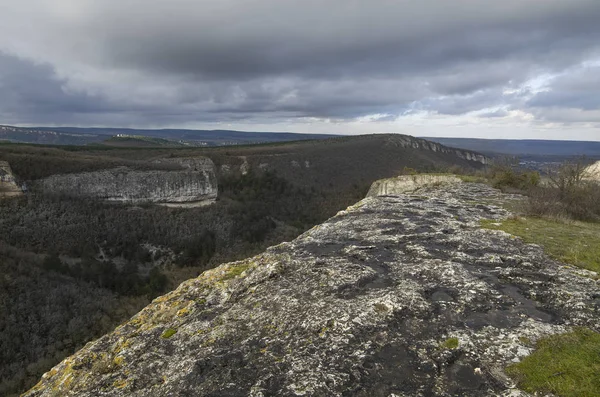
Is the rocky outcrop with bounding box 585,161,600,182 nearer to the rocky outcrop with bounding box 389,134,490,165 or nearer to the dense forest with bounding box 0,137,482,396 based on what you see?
the dense forest with bounding box 0,137,482,396

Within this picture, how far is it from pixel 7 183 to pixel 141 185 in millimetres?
19323

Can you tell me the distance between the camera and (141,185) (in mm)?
61625

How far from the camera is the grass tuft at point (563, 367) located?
454 cm

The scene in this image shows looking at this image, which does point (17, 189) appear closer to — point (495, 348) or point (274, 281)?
point (274, 281)

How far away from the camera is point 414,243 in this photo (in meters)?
11.3

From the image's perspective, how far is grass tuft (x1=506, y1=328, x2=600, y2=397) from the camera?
4.54 m

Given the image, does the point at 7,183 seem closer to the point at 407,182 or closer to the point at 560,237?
the point at 407,182

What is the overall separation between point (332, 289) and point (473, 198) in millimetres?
16233

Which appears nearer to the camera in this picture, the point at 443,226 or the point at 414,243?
the point at 414,243

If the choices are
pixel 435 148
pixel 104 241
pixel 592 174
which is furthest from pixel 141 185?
pixel 435 148

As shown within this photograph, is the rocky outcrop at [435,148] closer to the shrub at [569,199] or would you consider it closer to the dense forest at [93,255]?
the dense forest at [93,255]

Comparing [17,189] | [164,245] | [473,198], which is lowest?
[164,245]

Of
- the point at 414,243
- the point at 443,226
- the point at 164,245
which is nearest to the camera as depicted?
the point at 414,243

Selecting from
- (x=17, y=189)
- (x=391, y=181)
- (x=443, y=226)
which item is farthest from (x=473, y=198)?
(x=17, y=189)
